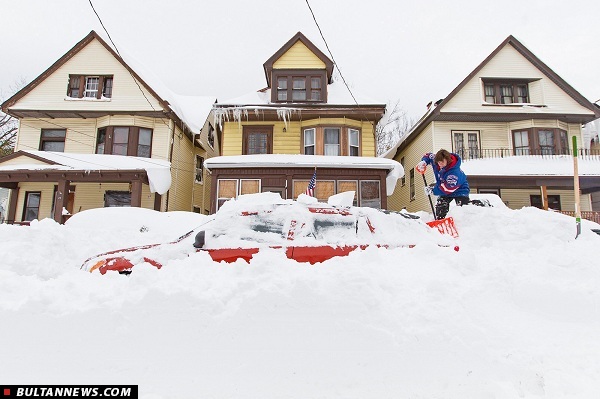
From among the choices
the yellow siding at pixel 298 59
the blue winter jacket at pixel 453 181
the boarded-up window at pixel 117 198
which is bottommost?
the blue winter jacket at pixel 453 181

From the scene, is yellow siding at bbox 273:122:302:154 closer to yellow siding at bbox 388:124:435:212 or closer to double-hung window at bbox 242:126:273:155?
double-hung window at bbox 242:126:273:155

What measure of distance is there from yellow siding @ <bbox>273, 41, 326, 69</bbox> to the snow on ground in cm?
1517

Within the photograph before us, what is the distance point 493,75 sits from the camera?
18.3 m

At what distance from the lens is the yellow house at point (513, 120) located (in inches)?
697

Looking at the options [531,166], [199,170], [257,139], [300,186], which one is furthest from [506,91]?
[199,170]

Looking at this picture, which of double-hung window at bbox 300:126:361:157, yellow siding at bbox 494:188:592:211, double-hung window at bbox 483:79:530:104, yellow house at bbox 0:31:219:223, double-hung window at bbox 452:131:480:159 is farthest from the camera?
double-hung window at bbox 483:79:530:104

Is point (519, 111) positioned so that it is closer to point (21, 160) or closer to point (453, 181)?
point (453, 181)

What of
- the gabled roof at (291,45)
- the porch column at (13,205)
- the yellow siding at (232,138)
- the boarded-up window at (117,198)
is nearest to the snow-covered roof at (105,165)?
the boarded-up window at (117,198)

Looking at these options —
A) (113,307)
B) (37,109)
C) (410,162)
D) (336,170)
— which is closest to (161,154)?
(37,109)

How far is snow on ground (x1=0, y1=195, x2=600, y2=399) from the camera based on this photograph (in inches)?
96.4

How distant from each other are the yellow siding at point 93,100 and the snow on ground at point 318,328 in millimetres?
15448

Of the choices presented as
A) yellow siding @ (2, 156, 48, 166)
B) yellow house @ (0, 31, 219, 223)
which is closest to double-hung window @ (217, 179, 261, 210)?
yellow house @ (0, 31, 219, 223)

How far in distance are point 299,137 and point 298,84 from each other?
104 inches

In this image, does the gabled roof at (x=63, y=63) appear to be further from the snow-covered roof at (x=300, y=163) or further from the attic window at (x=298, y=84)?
the attic window at (x=298, y=84)
